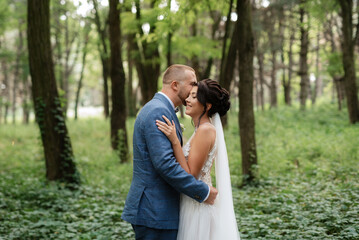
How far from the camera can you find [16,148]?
17.2 metres

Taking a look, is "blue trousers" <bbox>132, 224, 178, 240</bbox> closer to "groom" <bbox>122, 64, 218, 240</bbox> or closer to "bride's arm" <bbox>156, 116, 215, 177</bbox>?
"groom" <bbox>122, 64, 218, 240</bbox>

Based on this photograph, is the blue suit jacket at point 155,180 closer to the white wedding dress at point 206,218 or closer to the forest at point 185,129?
the white wedding dress at point 206,218

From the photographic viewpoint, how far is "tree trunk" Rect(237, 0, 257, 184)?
8703mm

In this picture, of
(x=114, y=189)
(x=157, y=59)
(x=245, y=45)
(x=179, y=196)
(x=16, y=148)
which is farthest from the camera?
(x=16, y=148)

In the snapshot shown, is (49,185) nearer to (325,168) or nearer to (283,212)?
(283,212)

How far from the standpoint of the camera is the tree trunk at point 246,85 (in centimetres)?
870

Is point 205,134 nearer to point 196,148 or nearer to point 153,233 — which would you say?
point 196,148

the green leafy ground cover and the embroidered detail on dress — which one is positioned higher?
the embroidered detail on dress

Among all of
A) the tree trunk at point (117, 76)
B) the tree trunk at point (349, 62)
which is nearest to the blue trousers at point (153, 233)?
the tree trunk at point (117, 76)

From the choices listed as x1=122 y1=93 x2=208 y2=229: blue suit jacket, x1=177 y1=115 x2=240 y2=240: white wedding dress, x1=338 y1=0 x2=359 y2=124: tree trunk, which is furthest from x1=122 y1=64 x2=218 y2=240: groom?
x1=338 y1=0 x2=359 y2=124: tree trunk

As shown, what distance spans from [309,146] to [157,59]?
719cm

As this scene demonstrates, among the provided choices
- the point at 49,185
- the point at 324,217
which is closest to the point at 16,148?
the point at 49,185

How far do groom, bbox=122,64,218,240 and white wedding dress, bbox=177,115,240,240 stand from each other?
144mm

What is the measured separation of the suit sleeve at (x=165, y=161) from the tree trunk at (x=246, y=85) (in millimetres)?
6026
